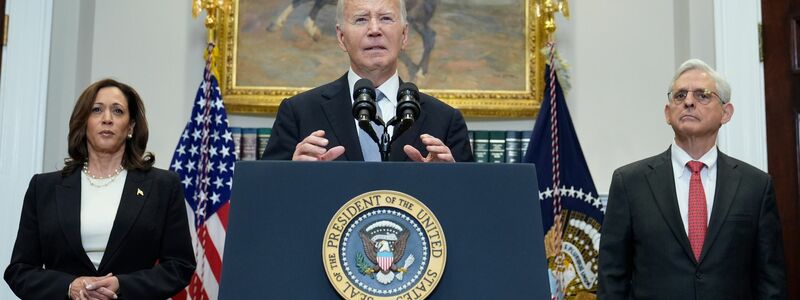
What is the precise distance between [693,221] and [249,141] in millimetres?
2905

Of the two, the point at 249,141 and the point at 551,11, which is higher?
the point at 551,11

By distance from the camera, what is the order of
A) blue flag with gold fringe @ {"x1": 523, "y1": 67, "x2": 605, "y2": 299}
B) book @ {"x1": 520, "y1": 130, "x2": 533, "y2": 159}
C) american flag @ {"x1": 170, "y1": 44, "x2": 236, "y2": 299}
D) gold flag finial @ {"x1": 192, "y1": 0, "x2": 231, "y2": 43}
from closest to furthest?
american flag @ {"x1": 170, "y1": 44, "x2": 236, "y2": 299}
blue flag with gold fringe @ {"x1": 523, "y1": 67, "x2": 605, "y2": 299}
gold flag finial @ {"x1": 192, "y1": 0, "x2": 231, "y2": 43}
book @ {"x1": 520, "y1": 130, "x2": 533, "y2": 159}

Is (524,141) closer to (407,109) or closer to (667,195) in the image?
(667,195)

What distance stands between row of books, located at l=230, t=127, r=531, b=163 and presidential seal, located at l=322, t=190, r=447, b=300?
11.8 feet

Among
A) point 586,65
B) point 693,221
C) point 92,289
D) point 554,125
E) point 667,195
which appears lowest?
point 92,289

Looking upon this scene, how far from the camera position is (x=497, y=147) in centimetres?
554

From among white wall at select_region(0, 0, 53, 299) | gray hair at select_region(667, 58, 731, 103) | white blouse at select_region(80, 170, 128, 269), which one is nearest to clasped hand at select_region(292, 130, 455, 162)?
white blouse at select_region(80, 170, 128, 269)

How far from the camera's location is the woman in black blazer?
10.7 feet

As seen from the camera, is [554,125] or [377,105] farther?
[554,125]

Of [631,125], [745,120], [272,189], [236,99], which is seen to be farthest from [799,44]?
[272,189]

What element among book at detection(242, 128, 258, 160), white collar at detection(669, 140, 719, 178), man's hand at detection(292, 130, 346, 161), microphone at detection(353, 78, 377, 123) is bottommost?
man's hand at detection(292, 130, 346, 161)

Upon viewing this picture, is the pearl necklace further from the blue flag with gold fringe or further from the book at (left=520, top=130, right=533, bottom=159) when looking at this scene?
the book at (left=520, top=130, right=533, bottom=159)

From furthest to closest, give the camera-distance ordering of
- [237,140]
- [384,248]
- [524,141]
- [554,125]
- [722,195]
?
[524,141] < [237,140] < [554,125] < [722,195] < [384,248]

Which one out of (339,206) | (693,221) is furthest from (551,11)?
(339,206)
